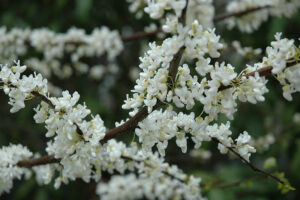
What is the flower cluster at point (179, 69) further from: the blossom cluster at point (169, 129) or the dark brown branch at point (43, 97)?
the dark brown branch at point (43, 97)

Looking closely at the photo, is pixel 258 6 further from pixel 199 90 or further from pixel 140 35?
pixel 199 90

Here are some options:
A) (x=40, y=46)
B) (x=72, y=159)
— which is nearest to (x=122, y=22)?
(x=40, y=46)

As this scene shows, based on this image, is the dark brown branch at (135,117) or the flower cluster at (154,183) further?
the flower cluster at (154,183)

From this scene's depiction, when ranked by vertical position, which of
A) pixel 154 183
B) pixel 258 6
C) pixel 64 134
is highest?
pixel 258 6

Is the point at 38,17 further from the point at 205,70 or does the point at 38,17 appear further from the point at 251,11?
the point at 205,70

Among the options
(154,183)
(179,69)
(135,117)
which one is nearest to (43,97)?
(135,117)

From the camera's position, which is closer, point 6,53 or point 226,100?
point 226,100

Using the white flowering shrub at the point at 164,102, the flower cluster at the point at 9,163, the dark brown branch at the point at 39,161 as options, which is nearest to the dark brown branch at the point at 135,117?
the white flowering shrub at the point at 164,102

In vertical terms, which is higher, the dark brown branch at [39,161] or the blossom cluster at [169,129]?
the dark brown branch at [39,161]

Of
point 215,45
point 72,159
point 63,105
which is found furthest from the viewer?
point 72,159

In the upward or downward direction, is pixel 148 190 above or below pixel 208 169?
below

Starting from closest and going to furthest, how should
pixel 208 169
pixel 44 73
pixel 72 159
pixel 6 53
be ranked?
pixel 72 159 → pixel 6 53 → pixel 44 73 → pixel 208 169
